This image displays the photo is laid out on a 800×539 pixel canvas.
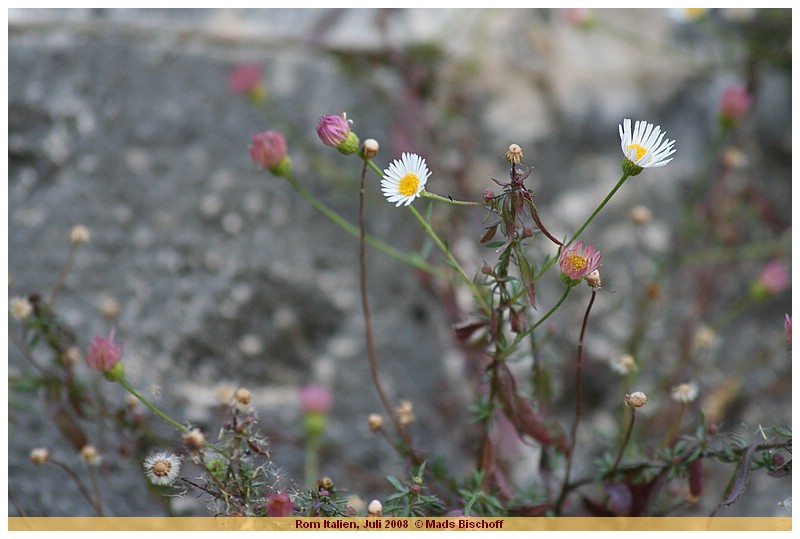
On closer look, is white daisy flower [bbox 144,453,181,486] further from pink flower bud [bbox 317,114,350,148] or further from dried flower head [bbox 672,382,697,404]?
dried flower head [bbox 672,382,697,404]

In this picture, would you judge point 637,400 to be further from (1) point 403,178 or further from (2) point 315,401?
(2) point 315,401

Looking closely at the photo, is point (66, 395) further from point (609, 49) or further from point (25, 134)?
point (609, 49)

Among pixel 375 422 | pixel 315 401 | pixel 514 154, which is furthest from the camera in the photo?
pixel 315 401

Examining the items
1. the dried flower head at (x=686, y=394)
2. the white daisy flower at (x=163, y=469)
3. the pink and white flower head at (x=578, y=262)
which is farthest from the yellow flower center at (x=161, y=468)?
the dried flower head at (x=686, y=394)

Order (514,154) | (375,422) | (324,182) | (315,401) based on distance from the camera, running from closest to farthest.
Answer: (514,154) → (375,422) → (315,401) → (324,182)

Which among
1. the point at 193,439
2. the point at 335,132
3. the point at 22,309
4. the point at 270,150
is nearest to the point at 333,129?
the point at 335,132

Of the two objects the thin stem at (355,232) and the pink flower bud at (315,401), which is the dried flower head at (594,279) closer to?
the thin stem at (355,232)

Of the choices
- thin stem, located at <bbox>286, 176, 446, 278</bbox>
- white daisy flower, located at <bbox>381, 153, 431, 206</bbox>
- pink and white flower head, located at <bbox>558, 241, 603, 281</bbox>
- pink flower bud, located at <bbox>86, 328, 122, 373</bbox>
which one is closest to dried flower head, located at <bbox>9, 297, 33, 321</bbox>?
pink flower bud, located at <bbox>86, 328, 122, 373</bbox>
